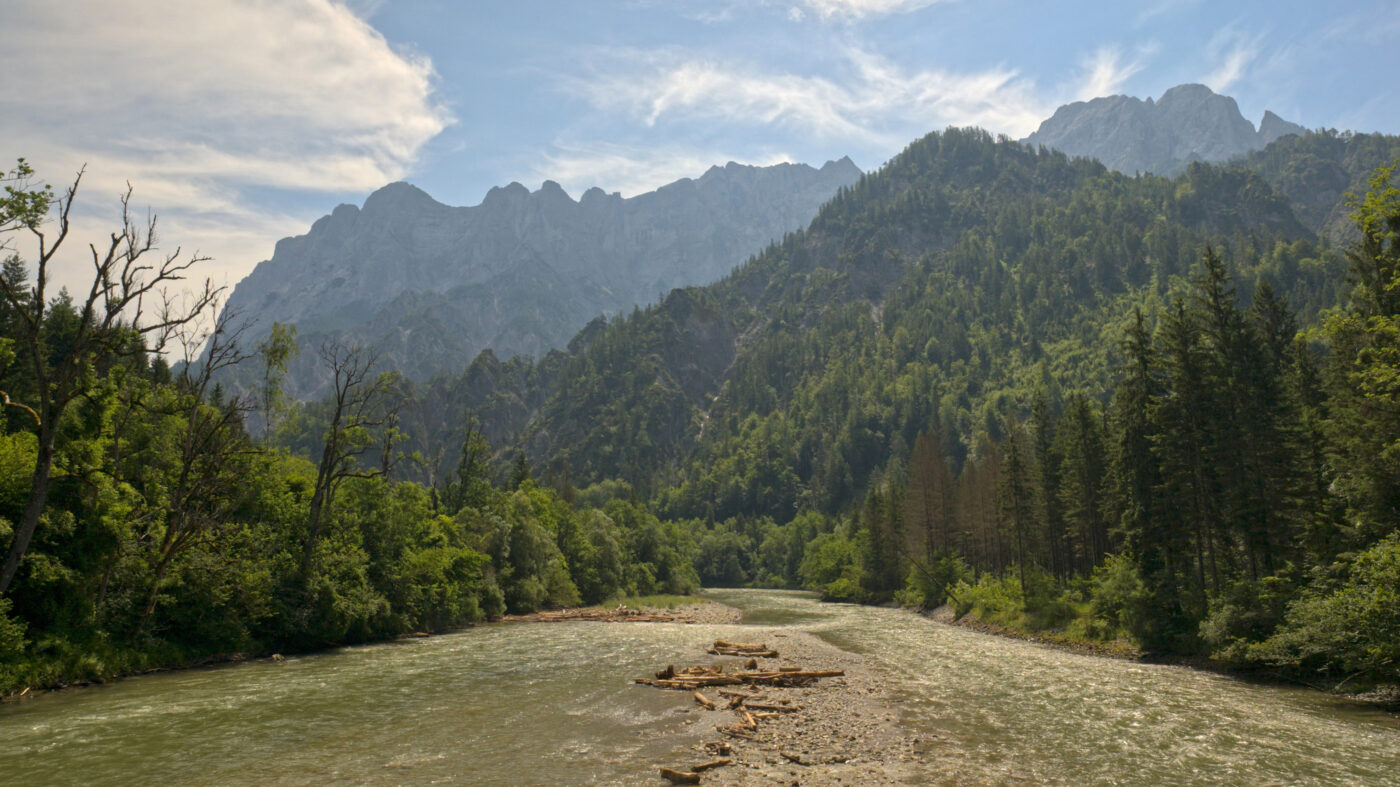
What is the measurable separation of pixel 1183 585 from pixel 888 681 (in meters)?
23.0

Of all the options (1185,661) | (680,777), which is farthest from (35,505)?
(1185,661)

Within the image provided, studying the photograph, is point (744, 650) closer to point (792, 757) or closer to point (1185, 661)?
point (792, 757)

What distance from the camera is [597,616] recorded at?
71.9 metres

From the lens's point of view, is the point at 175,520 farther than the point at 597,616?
No

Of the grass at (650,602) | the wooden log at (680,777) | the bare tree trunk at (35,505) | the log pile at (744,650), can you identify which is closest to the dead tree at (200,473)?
the bare tree trunk at (35,505)

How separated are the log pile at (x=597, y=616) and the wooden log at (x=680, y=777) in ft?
169

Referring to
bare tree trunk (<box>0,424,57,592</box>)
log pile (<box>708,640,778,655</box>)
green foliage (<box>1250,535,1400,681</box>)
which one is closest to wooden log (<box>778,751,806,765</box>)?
log pile (<box>708,640,778,655</box>)

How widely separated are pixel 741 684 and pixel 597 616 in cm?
4374

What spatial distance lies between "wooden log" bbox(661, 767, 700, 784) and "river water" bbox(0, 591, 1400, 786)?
0.54m

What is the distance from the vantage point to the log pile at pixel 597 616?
6831 cm

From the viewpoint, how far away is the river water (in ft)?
61.8

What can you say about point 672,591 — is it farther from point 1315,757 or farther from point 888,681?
point 1315,757

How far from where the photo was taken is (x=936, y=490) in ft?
324

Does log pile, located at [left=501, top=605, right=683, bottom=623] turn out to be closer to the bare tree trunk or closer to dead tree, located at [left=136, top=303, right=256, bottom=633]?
dead tree, located at [left=136, top=303, right=256, bottom=633]
